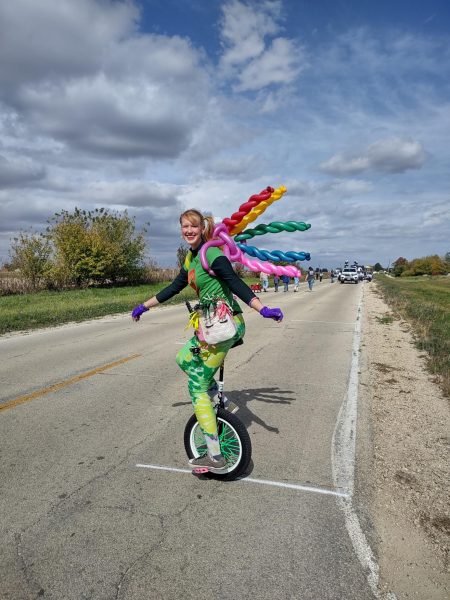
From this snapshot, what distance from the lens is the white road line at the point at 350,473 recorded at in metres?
2.71

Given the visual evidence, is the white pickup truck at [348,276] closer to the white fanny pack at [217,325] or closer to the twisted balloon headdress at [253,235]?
the twisted balloon headdress at [253,235]

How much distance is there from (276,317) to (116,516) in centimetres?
195

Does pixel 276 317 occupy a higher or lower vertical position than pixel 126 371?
higher

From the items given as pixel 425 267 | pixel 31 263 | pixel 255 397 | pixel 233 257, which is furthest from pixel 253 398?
pixel 425 267

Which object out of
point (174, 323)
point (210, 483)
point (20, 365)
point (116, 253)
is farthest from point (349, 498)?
point (116, 253)

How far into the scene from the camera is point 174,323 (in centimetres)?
1453

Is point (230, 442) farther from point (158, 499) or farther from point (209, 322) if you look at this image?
point (209, 322)

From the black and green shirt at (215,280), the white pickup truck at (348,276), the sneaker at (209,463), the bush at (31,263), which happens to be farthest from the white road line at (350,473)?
the white pickup truck at (348,276)

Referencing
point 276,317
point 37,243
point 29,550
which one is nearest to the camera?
point 29,550

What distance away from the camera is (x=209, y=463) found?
12.1 ft

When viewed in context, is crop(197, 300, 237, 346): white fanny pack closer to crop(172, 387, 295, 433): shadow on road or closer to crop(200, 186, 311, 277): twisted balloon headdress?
crop(200, 186, 311, 277): twisted balloon headdress

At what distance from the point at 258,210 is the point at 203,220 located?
1.65 ft

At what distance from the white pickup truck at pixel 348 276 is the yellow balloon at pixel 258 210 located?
51931 millimetres

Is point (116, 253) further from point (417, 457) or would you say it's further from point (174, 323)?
point (417, 457)
